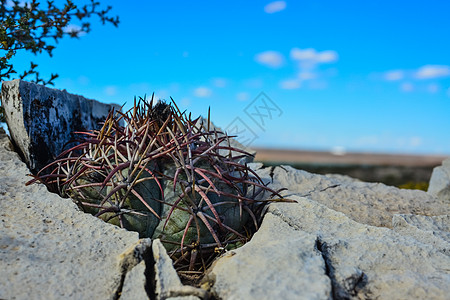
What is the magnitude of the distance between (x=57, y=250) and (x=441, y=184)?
3972mm

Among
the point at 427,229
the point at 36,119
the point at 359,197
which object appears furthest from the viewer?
the point at 359,197

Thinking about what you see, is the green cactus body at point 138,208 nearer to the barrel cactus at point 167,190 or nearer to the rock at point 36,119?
the barrel cactus at point 167,190

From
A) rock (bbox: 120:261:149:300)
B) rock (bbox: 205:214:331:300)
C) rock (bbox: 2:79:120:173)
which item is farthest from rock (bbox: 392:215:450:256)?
rock (bbox: 2:79:120:173)

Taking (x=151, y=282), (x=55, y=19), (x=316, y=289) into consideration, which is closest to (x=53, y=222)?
(x=151, y=282)

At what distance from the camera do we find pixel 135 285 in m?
1.78

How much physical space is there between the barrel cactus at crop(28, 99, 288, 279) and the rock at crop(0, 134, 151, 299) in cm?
14

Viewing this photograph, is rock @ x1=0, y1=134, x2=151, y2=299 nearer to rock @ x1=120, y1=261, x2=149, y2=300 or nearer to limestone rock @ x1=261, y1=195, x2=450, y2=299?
rock @ x1=120, y1=261, x2=149, y2=300

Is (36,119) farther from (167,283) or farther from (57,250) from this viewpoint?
(167,283)

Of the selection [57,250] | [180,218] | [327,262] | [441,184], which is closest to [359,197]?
[441,184]

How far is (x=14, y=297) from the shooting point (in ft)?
5.54

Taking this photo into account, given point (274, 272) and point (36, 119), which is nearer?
point (274, 272)

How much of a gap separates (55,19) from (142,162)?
2.50m

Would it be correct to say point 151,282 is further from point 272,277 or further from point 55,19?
point 55,19

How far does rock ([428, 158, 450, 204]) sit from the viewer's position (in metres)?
4.31
